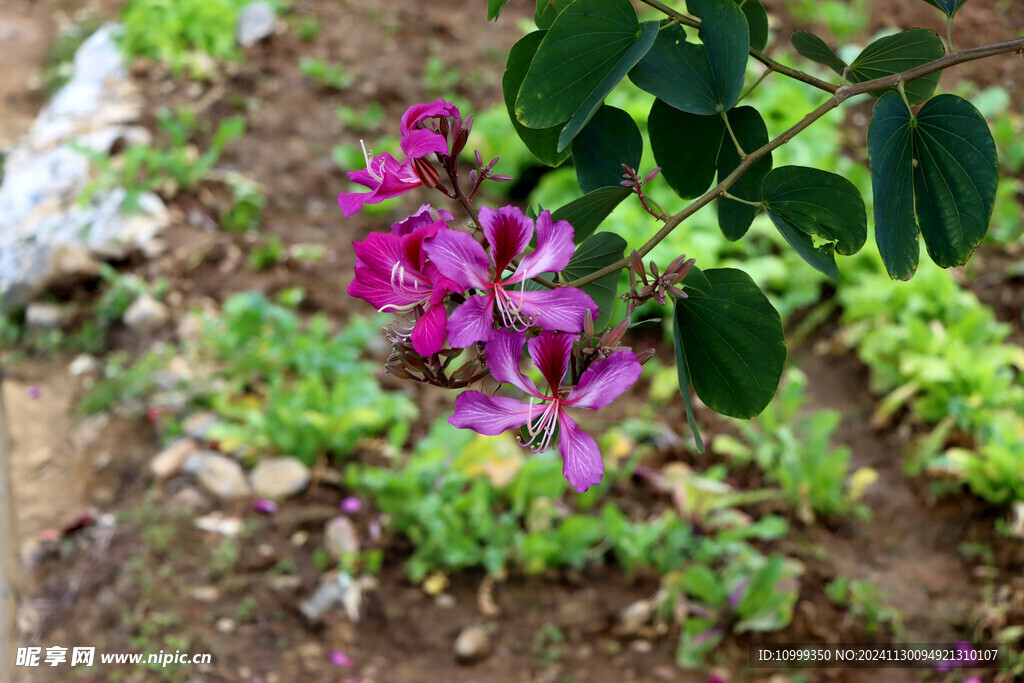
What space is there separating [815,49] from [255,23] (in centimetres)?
525

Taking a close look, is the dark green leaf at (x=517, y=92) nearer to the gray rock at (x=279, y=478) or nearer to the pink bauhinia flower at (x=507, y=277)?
the pink bauhinia flower at (x=507, y=277)

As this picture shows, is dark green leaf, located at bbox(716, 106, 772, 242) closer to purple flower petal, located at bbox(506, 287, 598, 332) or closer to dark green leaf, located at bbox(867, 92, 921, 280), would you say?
dark green leaf, located at bbox(867, 92, 921, 280)

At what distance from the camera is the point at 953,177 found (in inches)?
32.6

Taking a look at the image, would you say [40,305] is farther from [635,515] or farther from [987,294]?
[987,294]

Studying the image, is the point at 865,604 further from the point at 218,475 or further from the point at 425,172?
the point at 425,172

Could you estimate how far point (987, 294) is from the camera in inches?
135

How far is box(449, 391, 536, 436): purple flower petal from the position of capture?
2.11 ft

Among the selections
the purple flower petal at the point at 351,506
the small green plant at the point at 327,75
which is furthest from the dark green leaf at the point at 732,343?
the small green plant at the point at 327,75

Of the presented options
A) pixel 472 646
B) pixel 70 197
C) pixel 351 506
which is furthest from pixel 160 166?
pixel 472 646

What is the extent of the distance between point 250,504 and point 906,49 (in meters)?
2.30

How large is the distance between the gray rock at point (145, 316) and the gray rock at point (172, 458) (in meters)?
0.78

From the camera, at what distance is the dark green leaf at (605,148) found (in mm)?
871

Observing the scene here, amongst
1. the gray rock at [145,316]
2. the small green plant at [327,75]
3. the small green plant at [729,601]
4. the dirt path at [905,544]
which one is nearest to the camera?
the small green plant at [729,601]

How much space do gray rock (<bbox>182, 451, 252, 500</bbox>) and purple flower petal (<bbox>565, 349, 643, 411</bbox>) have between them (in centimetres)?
229
